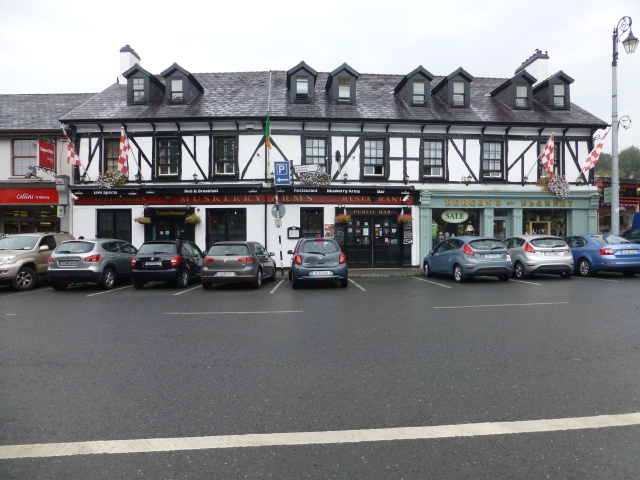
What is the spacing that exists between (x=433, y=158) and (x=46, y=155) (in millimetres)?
17805

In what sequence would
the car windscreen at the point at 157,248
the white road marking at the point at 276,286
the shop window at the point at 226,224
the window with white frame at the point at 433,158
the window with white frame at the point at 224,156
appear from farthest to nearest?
1. the window with white frame at the point at 433,158
2. the shop window at the point at 226,224
3. the window with white frame at the point at 224,156
4. the car windscreen at the point at 157,248
5. the white road marking at the point at 276,286

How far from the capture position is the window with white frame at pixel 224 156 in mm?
20578

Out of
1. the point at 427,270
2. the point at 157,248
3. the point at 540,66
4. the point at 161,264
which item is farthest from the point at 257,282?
the point at 540,66

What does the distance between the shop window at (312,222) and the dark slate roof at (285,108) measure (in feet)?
13.8

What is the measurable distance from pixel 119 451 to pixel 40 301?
31.8 feet

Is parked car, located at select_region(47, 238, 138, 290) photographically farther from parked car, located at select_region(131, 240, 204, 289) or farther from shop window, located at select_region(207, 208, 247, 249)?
shop window, located at select_region(207, 208, 247, 249)

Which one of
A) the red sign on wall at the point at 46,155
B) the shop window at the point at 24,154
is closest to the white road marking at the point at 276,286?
the red sign on wall at the point at 46,155

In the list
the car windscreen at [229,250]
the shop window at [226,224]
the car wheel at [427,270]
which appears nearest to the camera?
the car windscreen at [229,250]

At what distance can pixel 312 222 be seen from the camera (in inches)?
820

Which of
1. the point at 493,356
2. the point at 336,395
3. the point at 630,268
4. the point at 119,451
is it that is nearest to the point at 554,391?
the point at 493,356

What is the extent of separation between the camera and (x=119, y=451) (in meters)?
3.12

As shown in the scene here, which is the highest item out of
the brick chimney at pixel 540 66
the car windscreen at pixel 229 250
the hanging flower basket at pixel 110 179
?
the brick chimney at pixel 540 66

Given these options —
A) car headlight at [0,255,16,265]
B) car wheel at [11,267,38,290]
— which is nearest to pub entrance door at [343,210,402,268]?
car wheel at [11,267,38,290]

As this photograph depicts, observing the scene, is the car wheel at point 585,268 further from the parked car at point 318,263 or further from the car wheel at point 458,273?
the parked car at point 318,263
